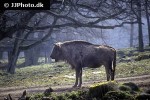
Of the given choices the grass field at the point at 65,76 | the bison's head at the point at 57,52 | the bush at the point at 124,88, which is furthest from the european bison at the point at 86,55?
the bush at the point at 124,88

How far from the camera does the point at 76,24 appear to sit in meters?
22.5

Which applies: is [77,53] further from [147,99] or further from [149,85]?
[147,99]

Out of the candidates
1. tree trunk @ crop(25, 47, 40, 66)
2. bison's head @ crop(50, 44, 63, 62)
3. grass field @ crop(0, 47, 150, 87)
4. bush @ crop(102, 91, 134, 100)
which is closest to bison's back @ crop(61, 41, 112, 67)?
bison's head @ crop(50, 44, 63, 62)

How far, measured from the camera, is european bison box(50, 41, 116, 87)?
14.4 m

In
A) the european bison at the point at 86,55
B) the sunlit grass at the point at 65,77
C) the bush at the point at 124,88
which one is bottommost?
the sunlit grass at the point at 65,77

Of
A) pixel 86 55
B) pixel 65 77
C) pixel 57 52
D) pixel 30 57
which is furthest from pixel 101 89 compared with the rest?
pixel 30 57

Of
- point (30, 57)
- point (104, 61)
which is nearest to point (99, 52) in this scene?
point (104, 61)

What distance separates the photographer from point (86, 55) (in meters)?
14.6

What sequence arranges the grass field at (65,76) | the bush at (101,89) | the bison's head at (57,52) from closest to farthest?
the bush at (101,89), the bison's head at (57,52), the grass field at (65,76)

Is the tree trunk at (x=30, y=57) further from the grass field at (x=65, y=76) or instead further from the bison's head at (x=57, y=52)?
the bison's head at (x=57, y=52)

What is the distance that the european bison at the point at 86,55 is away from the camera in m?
14.4

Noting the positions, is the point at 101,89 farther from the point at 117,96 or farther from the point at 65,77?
the point at 65,77

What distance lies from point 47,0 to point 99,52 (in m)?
5.83

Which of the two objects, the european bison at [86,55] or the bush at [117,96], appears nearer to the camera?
the bush at [117,96]
